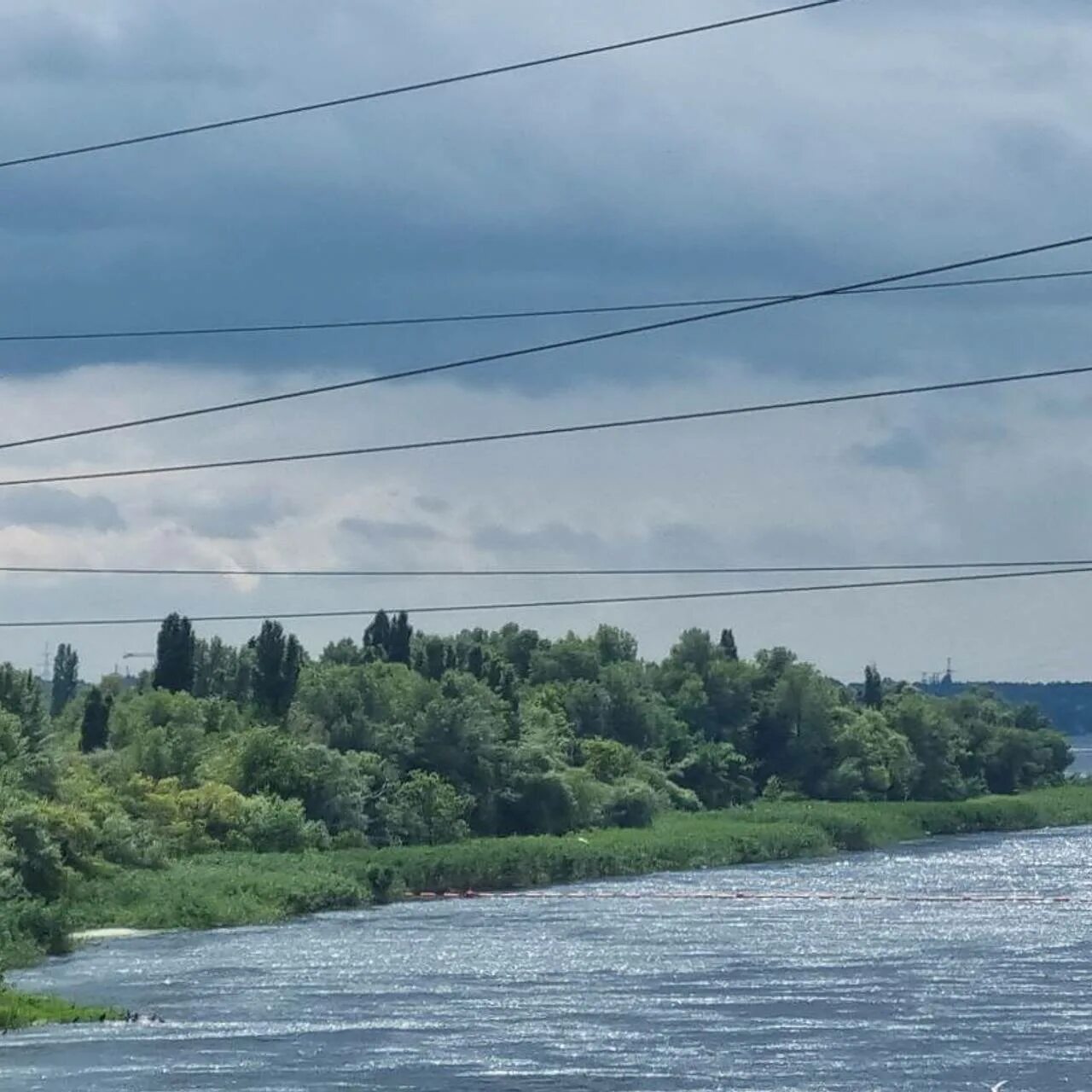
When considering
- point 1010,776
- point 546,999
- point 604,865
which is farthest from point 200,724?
point 1010,776

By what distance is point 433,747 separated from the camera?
11088cm

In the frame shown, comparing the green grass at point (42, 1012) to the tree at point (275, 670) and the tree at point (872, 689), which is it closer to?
the tree at point (275, 670)

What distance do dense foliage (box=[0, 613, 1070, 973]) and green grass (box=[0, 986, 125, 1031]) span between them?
1014 cm

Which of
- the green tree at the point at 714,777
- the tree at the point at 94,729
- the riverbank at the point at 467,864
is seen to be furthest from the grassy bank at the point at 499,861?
the tree at the point at 94,729

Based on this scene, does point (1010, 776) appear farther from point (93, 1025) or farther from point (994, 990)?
point (93, 1025)

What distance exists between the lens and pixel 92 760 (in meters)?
96.6

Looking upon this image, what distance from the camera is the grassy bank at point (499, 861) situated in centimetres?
7269

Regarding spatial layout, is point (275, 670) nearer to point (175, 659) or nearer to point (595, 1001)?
point (175, 659)

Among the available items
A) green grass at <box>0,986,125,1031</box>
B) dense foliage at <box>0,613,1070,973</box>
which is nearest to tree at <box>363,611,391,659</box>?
dense foliage at <box>0,613,1070,973</box>

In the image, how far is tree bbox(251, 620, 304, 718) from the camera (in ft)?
384

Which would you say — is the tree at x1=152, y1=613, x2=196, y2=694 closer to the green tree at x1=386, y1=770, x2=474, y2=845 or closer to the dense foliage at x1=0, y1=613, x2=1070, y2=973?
the dense foliage at x1=0, y1=613, x2=1070, y2=973

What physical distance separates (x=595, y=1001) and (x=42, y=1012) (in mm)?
13039

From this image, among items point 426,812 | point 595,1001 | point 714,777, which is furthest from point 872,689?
point 595,1001

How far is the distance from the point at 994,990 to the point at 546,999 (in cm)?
1113
